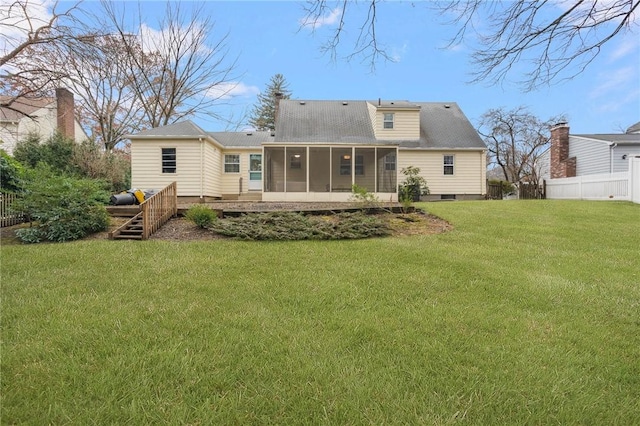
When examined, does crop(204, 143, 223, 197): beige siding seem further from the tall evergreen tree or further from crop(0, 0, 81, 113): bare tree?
the tall evergreen tree

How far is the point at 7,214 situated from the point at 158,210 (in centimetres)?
445

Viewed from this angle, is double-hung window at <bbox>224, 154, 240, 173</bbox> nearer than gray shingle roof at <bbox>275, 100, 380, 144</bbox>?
No

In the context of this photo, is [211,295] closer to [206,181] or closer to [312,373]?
[312,373]

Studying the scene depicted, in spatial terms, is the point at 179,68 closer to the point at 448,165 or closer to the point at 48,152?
the point at 48,152

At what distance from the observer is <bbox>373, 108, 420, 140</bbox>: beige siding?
18.4 m

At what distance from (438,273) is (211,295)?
3.06 meters

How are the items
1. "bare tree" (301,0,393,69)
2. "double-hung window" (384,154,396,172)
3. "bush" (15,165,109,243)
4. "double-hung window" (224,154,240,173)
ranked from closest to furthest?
"bare tree" (301,0,393,69), "bush" (15,165,109,243), "double-hung window" (384,154,396,172), "double-hung window" (224,154,240,173)

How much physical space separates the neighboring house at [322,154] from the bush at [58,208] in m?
7.15

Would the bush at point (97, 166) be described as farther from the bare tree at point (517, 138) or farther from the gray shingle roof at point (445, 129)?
the bare tree at point (517, 138)

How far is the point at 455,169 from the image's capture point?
1819cm

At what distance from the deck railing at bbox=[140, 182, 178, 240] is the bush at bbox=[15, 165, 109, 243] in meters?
1.22

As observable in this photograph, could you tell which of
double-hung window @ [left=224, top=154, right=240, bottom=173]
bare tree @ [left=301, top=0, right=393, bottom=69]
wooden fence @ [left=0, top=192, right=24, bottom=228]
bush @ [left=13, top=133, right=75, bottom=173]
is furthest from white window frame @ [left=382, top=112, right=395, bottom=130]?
bush @ [left=13, top=133, right=75, bottom=173]

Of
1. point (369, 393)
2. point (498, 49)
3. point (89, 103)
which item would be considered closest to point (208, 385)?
point (369, 393)

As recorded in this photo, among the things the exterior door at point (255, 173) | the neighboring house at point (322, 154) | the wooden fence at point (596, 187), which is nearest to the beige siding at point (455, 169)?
the neighboring house at point (322, 154)
